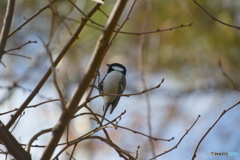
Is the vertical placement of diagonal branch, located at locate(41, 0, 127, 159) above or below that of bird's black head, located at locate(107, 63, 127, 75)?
below

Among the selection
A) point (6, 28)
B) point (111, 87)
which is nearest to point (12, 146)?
point (6, 28)

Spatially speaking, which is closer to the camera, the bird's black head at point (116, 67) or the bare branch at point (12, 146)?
the bare branch at point (12, 146)

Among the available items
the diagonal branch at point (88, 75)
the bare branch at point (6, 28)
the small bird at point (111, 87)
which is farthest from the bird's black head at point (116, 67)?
the diagonal branch at point (88, 75)

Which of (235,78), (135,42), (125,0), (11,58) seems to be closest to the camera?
(125,0)

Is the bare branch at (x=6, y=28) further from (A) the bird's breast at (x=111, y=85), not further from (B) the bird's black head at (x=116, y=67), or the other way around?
(B) the bird's black head at (x=116, y=67)

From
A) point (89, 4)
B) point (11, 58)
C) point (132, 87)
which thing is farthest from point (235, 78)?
point (11, 58)

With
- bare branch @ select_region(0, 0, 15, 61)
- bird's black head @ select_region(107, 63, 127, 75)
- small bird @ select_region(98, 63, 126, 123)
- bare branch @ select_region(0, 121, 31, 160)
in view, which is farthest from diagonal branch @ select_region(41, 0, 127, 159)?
bird's black head @ select_region(107, 63, 127, 75)

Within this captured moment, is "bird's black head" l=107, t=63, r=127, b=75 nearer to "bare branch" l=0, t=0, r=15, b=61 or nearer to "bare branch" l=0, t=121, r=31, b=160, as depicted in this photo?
"bare branch" l=0, t=0, r=15, b=61

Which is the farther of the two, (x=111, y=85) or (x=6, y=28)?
(x=111, y=85)

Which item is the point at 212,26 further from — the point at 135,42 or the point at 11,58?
the point at 11,58

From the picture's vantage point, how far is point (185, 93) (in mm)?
7516

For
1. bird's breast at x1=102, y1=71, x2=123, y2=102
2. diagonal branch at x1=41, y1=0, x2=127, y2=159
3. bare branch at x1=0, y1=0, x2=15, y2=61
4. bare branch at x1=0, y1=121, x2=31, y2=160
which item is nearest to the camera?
diagonal branch at x1=41, y1=0, x2=127, y2=159

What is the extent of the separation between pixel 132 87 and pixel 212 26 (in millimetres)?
2115

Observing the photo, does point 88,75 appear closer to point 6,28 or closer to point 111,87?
point 6,28
